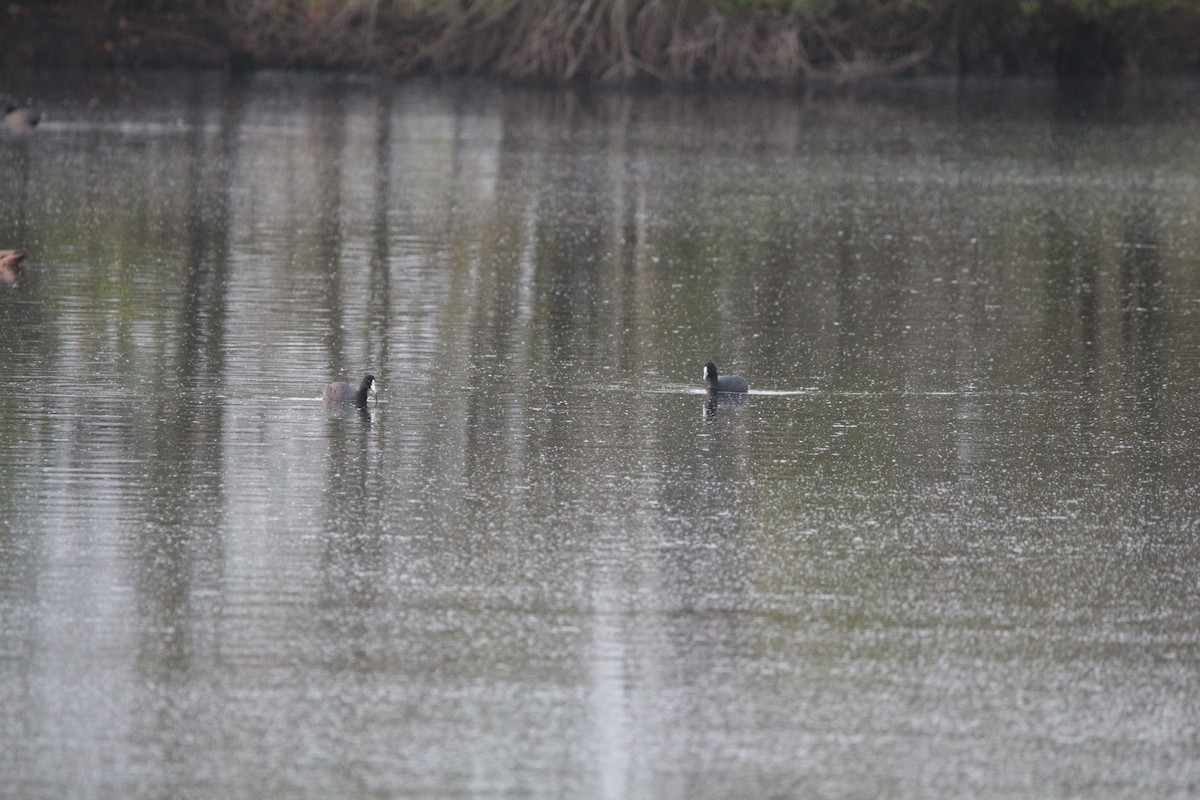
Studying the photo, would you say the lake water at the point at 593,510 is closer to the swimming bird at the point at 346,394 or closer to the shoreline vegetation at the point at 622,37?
the swimming bird at the point at 346,394

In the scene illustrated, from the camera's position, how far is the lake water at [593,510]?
266 inches

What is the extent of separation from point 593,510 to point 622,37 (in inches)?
1587

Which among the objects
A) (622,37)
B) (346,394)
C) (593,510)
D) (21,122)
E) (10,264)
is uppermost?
(622,37)

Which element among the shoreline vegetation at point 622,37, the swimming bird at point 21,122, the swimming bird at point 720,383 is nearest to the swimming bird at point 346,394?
the swimming bird at point 720,383

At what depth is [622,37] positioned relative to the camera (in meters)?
49.1

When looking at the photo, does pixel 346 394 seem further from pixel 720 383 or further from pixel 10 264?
pixel 10 264

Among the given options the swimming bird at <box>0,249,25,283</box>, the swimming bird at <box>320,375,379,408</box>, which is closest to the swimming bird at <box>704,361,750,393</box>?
the swimming bird at <box>320,375,379,408</box>

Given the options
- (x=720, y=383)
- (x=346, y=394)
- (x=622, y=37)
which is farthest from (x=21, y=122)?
(x=720, y=383)

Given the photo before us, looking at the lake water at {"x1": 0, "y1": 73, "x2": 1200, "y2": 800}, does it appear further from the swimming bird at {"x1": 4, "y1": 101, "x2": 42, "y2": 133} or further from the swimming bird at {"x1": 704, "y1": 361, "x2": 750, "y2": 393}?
the swimming bird at {"x1": 4, "y1": 101, "x2": 42, "y2": 133}

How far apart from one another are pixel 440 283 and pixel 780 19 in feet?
115

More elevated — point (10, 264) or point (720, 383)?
point (10, 264)

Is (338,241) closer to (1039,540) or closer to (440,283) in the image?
(440,283)

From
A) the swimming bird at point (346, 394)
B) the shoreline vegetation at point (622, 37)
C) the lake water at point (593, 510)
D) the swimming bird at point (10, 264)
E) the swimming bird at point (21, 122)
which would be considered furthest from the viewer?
the shoreline vegetation at point (622, 37)

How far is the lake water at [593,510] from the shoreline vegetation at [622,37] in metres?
28.1
